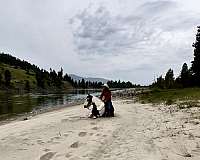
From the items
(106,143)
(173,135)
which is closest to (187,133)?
(173,135)

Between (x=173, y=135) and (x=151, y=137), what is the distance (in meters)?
1.03

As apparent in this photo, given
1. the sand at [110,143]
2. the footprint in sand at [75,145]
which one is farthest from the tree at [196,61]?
the footprint in sand at [75,145]

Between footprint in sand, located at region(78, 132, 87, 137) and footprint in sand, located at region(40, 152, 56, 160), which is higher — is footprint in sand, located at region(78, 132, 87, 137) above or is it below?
above

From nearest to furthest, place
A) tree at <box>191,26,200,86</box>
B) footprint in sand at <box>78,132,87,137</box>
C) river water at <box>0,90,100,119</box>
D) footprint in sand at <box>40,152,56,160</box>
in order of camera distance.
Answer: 1. footprint in sand at <box>40,152,56,160</box>
2. footprint in sand at <box>78,132,87,137</box>
3. river water at <box>0,90,100,119</box>
4. tree at <box>191,26,200,86</box>

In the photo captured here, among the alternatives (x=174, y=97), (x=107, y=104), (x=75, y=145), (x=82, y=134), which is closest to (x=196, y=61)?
(x=174, y=97)

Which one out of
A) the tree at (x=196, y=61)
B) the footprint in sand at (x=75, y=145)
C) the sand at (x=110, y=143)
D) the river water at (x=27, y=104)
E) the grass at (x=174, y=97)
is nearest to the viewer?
the sand at (x=110, y=143)

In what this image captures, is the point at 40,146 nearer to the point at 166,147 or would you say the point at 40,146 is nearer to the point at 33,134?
the point at 33,134

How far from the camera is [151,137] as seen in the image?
1677cm

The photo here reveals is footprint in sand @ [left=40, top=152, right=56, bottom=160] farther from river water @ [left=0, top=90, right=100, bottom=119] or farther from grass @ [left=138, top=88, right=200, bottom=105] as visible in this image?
river water @ [left=0, top=90, right=100, bottom=119]

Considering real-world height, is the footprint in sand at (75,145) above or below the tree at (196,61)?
below

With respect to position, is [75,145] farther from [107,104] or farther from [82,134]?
[107,104]

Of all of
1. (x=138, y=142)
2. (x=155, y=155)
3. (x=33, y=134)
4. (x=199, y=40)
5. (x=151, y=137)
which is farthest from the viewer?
(x=199, y=40)

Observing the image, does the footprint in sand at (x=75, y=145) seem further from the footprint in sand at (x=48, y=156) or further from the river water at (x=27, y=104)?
the river water at (x=27, y=104)

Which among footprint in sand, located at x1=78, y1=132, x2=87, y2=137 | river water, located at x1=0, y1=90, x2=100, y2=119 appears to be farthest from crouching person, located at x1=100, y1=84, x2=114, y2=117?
river water, located at x1=0, y1=90, x2=100, y2=119
